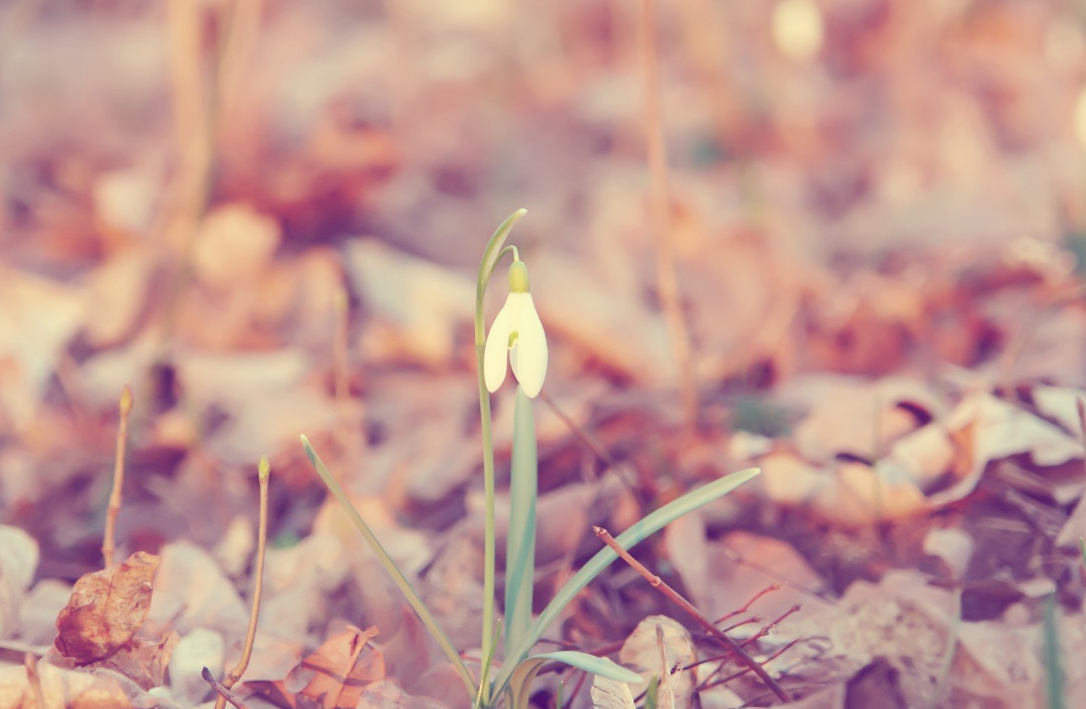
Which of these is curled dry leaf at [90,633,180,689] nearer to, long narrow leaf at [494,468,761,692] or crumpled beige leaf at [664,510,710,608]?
long narrow leaf at [494,468,761,692]

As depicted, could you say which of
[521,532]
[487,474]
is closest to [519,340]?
[487,474]

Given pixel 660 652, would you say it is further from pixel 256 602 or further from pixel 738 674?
pixel 256 602

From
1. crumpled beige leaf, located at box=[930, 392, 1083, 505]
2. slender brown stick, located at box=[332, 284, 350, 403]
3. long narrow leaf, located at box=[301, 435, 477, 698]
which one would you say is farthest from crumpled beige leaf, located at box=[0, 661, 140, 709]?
crumpled beige leaf, located at box=[930, 392, 1083, 505]

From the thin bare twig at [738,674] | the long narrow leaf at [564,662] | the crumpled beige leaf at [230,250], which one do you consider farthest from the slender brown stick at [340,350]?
the thin bare twig at [738,674]

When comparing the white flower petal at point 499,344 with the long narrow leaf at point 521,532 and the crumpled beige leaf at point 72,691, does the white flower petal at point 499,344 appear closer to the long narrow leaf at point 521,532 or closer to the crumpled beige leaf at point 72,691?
the long narrow leaf at point 521,532

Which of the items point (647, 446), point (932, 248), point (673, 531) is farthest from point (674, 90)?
point (673, 531)
